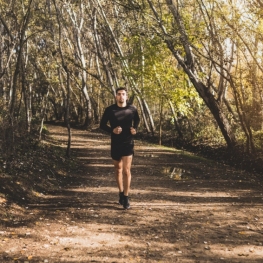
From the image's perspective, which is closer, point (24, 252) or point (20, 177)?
point (24, 252)

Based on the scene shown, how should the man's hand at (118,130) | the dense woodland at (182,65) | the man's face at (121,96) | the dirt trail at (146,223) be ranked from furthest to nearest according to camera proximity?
the dense woodland at (182,65)
the man's face at (121,96)
the man's hand at (118,130)
the dirt trail at (146,223)

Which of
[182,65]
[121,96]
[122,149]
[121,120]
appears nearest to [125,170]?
[122,149]

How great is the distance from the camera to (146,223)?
658 cm

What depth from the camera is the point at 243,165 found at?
13.6 m

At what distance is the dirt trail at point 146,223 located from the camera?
5.16m

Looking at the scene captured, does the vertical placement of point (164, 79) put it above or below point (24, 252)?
above

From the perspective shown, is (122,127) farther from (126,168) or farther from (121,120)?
(126,168)

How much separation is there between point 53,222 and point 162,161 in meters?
8.19

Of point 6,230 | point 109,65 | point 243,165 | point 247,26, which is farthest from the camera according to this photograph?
point 109,65

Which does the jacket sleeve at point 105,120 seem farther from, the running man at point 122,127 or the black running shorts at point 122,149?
the black running shorts at point 122,149

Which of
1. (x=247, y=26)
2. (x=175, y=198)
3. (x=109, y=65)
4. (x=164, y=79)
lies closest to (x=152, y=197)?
(x=175, y=198)

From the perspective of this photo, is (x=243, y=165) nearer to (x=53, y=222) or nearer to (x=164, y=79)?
(x=164, y=79)

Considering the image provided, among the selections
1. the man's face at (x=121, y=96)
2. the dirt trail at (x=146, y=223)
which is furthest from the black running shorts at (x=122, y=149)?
the dirt trail at (x=146, y=223)

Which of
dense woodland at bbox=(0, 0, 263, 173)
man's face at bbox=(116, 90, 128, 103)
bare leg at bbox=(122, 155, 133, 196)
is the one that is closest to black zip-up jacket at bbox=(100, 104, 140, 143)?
man's face at bbox=(116, 90, 128, 103)
